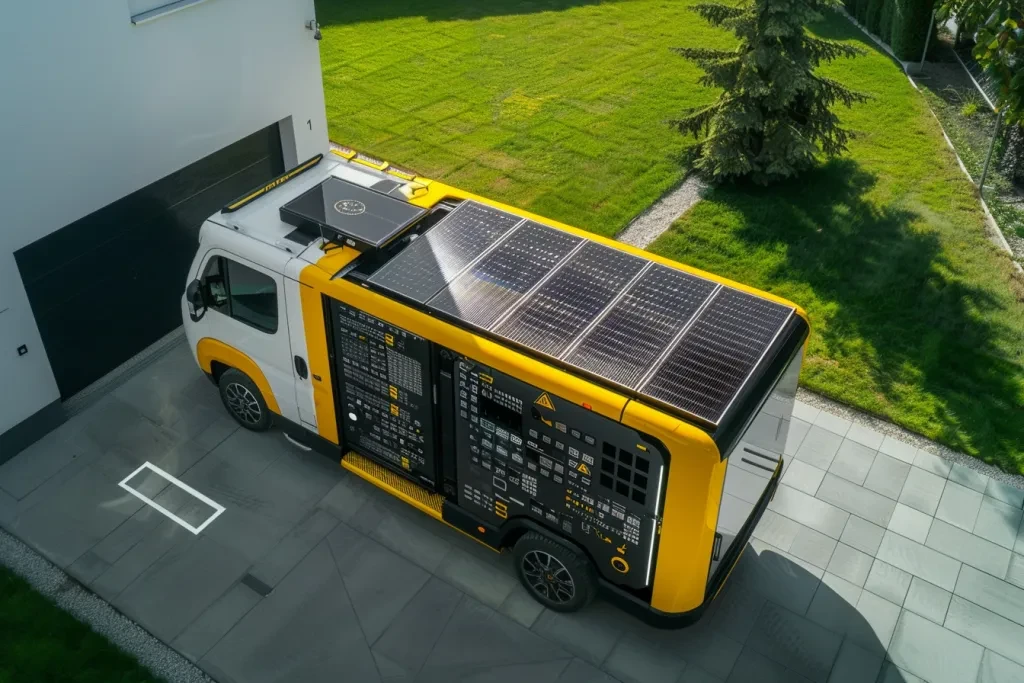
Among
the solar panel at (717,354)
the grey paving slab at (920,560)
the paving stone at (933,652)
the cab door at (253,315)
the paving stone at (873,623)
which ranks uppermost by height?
the solar panel at (717,354)

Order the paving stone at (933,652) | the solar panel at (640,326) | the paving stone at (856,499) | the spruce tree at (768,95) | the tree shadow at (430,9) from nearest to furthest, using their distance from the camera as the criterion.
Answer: the solar panel at (640,326), the paving stone at (933,652), the paving stone at (856,499), the spruce tree at (768,95), the tree shadow at (430,9)

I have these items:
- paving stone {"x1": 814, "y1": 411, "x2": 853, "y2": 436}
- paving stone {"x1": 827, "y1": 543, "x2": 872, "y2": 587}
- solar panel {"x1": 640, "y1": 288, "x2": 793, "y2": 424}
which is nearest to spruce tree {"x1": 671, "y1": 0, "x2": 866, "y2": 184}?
paving stone {"x1": 814, "y1": 411, "x2": 853, "y2": 436}

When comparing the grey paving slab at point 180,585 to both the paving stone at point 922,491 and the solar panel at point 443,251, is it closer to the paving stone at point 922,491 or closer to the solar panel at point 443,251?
the solar panel at point 443,251

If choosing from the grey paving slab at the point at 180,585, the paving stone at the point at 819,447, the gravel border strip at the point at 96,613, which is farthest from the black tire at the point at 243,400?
the paving stone at the point at 819,447

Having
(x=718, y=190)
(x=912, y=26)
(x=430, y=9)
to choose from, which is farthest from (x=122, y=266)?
(x=912, y=26)

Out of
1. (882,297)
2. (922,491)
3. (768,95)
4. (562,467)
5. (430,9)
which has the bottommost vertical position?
(922,491)

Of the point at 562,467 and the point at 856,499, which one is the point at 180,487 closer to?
the point at 562,467

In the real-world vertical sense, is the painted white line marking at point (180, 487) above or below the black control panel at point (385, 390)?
below
